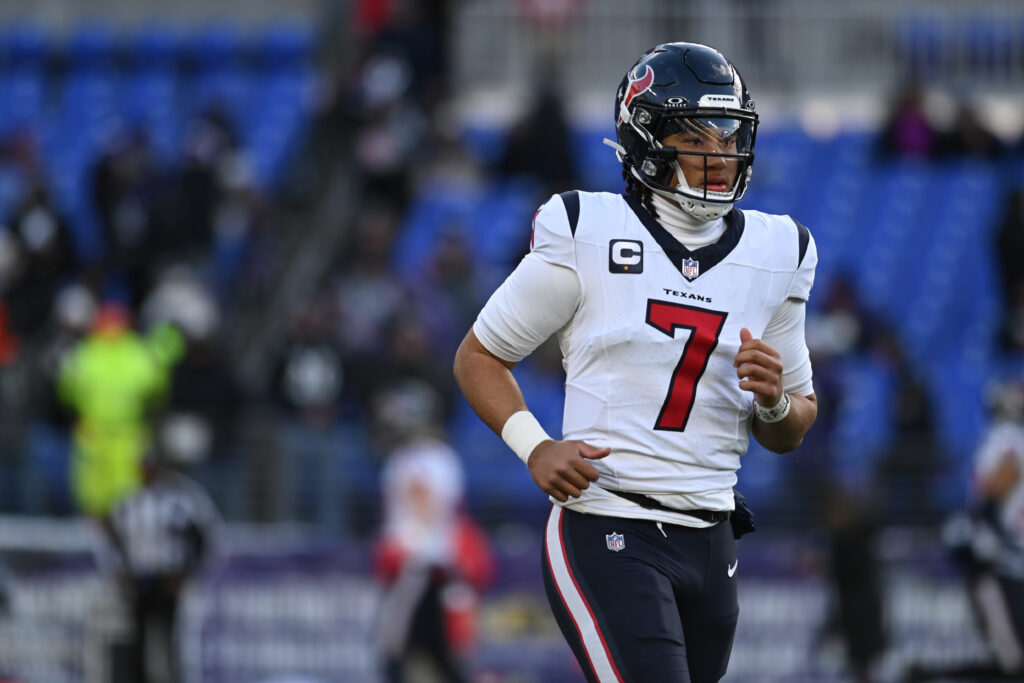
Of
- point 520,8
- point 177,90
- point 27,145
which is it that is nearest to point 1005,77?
point 520,8

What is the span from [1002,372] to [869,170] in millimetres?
3255

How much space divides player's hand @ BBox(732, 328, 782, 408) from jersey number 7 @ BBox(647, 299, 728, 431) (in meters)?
0.16

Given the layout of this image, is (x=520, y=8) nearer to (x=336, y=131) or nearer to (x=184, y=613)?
(x=336, y=131)

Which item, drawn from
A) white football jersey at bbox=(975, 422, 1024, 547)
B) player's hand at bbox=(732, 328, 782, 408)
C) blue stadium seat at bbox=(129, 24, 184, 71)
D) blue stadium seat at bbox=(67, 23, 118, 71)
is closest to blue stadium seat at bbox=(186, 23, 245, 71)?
blue stadium seat at bbox=(129, 24, 184, 71)

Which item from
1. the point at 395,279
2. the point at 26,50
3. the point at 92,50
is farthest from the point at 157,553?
the point at 26,50

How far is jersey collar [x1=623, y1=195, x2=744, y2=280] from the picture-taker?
4.79 metres

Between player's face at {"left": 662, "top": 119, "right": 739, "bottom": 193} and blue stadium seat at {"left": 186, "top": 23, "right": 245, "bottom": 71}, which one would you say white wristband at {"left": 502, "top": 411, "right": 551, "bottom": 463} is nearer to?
player's face at {"left": 662, "top": 119, "right": 739, "bottom": 193}

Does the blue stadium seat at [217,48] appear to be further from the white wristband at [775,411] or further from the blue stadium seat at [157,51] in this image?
the white wristband at [775,411]

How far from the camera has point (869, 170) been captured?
631 inches

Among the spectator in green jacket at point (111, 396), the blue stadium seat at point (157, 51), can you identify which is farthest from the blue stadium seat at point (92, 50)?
the spectator in green jacket at point (111, 396)

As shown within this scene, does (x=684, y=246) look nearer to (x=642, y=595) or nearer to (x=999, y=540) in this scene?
(x=642, y=595)

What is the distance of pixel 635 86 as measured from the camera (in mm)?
4926

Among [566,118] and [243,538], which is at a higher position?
[566,118]

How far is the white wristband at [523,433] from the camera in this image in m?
4.78
